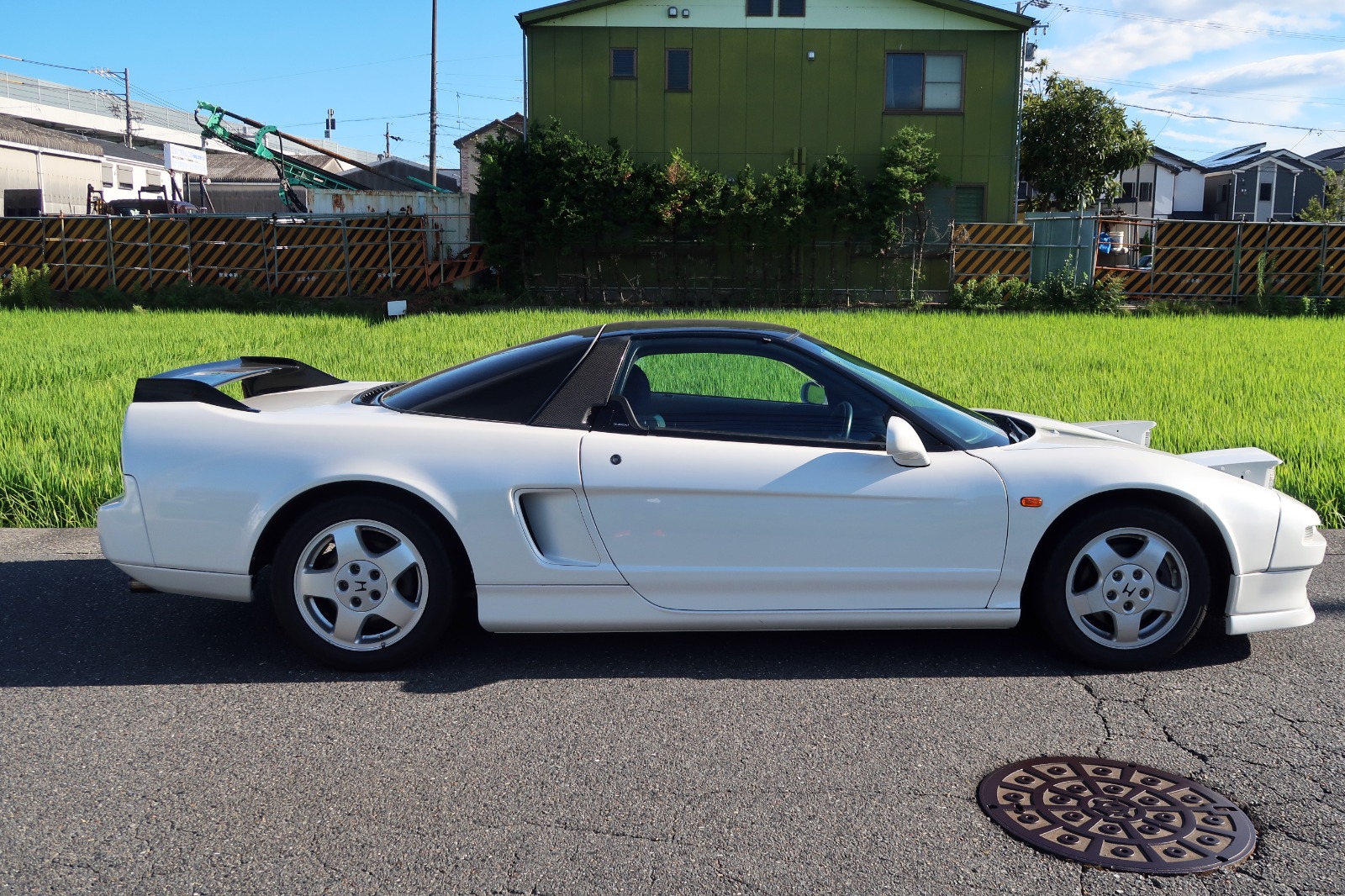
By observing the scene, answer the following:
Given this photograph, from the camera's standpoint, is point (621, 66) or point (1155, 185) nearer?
point (621, 66)

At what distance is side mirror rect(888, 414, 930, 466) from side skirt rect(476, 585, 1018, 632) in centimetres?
55

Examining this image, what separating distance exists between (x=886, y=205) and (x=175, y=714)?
72.6ft

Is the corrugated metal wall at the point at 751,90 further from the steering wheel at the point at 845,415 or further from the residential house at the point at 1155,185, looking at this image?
the residential house at the point at 1155,185

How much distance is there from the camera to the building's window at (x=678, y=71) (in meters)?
24.9

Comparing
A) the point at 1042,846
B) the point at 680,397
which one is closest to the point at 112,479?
the point at 680,397

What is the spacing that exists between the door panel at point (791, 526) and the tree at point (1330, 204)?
48352 mm

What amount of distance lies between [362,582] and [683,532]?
1.17m

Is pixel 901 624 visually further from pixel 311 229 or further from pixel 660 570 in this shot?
pixel 311 229

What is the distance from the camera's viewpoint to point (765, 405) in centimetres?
466

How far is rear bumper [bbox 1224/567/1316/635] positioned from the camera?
4.03m

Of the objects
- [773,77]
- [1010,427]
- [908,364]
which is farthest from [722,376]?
[773,77]

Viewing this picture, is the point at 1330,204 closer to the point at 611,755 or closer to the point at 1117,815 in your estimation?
the point at 1117,815

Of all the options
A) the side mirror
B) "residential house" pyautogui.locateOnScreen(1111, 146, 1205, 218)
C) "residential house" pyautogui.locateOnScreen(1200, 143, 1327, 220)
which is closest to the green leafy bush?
the side mirror

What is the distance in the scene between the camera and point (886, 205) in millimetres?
23984
